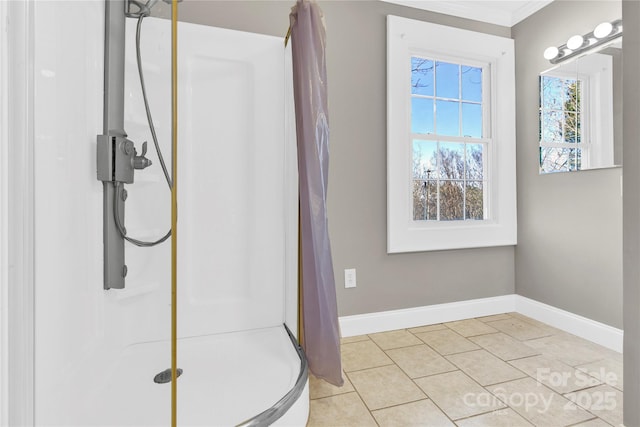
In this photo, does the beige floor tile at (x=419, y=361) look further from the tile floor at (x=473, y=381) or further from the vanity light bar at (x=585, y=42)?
the vanity light bar at (x=585, y=42)

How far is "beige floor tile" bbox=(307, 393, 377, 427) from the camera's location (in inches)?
50.5

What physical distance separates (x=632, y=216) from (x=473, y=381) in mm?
983

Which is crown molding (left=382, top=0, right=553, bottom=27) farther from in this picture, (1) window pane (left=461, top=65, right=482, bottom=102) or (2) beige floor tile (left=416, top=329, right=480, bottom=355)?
(2) beige floor tile (left=416, top=329, right=480, bottom=355)

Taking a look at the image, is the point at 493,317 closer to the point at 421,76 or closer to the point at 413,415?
the point at 413,415

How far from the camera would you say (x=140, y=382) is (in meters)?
1.00

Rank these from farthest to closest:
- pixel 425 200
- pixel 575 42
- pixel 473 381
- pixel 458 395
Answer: pixel 425 200 → pixel 575 42 → pixel 473 381 → pixel 458 395

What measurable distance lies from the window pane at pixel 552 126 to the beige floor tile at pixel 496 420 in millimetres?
1789

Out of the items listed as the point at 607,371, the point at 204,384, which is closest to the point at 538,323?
the point at 607,371

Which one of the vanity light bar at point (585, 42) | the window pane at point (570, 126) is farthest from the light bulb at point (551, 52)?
the window pane at point (570, 126)

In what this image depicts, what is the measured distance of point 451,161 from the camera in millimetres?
2453

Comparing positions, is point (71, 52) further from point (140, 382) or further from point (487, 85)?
point (487, 85)

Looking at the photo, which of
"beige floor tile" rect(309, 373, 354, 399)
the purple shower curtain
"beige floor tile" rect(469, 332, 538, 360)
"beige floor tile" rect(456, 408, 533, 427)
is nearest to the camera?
"beige floor tile" rect(456, 408, 533, 427)

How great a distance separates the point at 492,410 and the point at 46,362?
61.6 inches

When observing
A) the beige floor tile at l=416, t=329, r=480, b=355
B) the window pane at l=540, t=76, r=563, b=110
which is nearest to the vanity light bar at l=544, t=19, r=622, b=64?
the window pane at l=540, t=76, r=563, b=110
